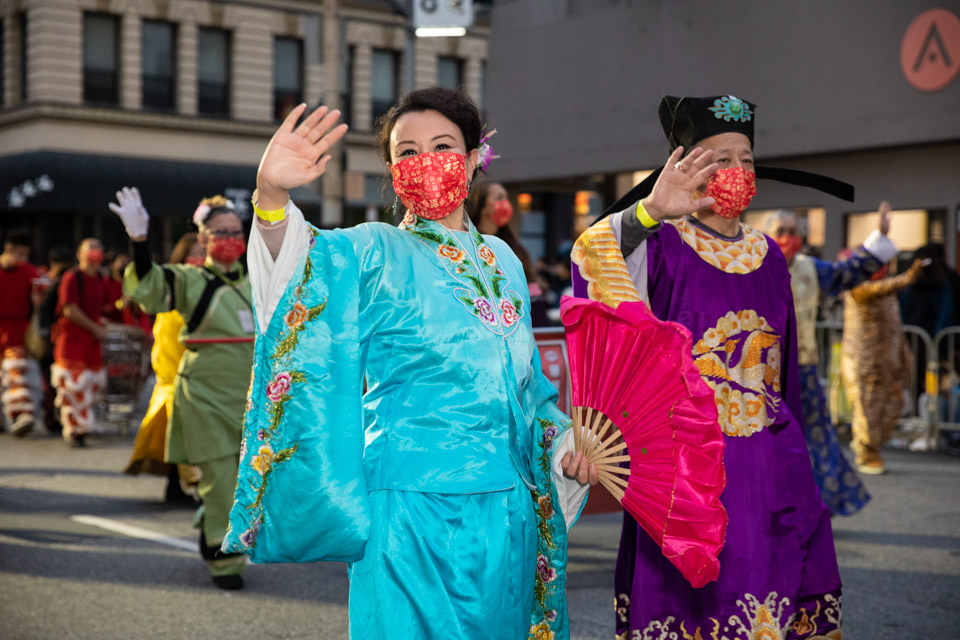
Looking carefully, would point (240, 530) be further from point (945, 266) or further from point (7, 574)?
point (945, 266)

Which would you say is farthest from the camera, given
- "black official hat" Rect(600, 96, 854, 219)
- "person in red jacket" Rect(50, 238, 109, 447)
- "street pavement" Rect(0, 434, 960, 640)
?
"person in red jacket" Rect(50, 238, 109, 447)

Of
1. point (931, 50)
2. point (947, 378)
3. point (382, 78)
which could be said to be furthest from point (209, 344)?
point (382, 78)


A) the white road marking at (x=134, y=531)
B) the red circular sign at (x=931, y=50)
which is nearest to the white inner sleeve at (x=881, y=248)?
the white road marking at (x=134, y=531)

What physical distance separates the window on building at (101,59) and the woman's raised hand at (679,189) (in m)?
26.2

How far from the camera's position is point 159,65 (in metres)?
28.4

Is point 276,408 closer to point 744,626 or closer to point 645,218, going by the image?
point 645,218

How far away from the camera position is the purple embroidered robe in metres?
3.59

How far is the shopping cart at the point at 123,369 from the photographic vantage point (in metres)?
12.5

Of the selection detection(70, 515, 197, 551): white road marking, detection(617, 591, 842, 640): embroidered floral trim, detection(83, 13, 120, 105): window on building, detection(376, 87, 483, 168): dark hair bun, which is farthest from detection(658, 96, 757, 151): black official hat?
detection(83, 13, 120, 105): window on building

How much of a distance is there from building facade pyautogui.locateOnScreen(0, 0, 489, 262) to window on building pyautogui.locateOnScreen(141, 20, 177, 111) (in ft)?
0.09

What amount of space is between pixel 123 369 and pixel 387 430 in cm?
1025

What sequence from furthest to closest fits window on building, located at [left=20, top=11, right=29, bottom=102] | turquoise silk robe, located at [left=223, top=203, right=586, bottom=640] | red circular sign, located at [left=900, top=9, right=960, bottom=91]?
window on building, located at [left=20, top=11, right=29, bottom=102]
red circular sign, located at [left=900, top=9, right=960, bottom=91]
turquoise silk robe, located at [left=223, top=203, right=586, bottom=640]

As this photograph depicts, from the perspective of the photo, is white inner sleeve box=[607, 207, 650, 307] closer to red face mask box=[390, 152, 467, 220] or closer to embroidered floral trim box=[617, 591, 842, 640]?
red face mask box=[390, 152, 467, 220]

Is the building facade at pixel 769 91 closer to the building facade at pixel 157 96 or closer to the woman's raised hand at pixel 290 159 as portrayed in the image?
the building facade at pixel 157 96
